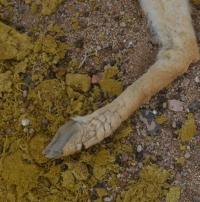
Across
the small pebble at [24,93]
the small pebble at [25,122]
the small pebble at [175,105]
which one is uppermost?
the small pebble at [24,93]

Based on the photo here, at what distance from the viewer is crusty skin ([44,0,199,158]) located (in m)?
→ 2.64

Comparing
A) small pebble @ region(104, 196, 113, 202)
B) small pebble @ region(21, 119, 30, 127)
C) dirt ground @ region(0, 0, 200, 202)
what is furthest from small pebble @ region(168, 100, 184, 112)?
small pebble @ region(21, 119, 30, 127)

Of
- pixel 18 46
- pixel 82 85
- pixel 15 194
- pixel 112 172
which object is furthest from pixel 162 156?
pixel 18 46

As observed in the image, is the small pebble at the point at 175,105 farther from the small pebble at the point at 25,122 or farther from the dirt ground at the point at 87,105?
the small pebble at the point at 25,122

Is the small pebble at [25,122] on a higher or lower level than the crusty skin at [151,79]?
lower

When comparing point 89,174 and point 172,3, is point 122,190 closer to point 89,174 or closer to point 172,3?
point 89,174

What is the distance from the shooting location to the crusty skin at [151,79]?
2645 millimetres

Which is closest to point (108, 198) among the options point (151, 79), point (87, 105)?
point (87, 105)

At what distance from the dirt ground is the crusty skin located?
0.16ft

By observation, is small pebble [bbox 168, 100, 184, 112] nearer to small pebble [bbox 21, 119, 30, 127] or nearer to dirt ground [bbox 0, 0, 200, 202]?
dirt ground [bbox 0, 0, 200, 202]

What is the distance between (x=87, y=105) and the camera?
2.80 metres

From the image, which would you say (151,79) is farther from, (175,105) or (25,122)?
(25,122)

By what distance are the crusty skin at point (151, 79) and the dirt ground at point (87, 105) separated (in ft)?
0.16

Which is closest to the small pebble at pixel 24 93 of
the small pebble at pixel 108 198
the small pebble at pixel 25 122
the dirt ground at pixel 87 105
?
the dirt ground at pixel 87 105
